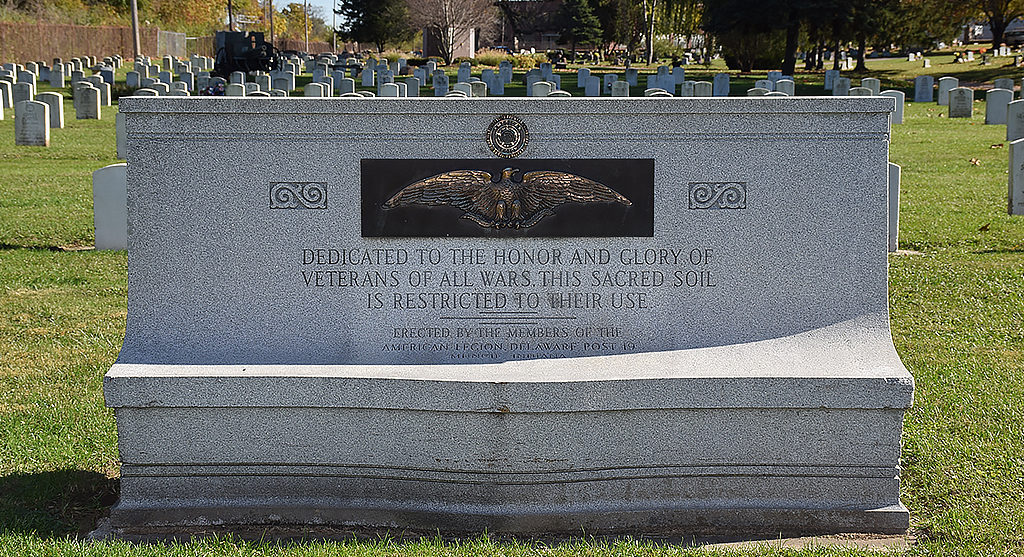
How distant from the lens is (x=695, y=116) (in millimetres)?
3906

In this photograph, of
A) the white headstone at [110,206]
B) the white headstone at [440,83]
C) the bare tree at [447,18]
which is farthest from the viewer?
the bare tree at [447,18]

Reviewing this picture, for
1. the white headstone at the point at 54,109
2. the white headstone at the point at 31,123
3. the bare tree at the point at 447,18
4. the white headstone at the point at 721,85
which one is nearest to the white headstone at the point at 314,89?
the white headstone at the point at 54,109

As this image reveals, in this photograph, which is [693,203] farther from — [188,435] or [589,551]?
[188,435]

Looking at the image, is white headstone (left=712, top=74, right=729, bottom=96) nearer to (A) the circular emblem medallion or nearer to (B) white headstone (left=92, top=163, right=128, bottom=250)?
(B) white headstone (left=92, top=163, right=128, bottom=250)

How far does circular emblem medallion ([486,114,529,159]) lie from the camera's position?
392 cm

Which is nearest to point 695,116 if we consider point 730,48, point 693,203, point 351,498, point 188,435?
point 693,203

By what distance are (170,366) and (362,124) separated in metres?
1.11

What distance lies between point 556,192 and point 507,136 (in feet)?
0.89

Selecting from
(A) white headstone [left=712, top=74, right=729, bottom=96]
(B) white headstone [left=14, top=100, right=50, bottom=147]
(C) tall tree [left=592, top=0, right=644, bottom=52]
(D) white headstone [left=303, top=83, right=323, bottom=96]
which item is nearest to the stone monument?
(B) white headstone [left=14, top=100, right=50, bottom=147]

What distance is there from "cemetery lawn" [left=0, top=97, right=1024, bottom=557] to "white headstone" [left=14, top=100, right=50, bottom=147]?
6.21 m

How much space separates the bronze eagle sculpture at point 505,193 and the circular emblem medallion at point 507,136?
7cm

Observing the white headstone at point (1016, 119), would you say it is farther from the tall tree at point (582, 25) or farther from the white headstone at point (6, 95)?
the tall tree at point (582, 25)

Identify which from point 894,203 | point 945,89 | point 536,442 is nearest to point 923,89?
point 945,89

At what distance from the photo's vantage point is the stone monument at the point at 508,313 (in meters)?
3.81
